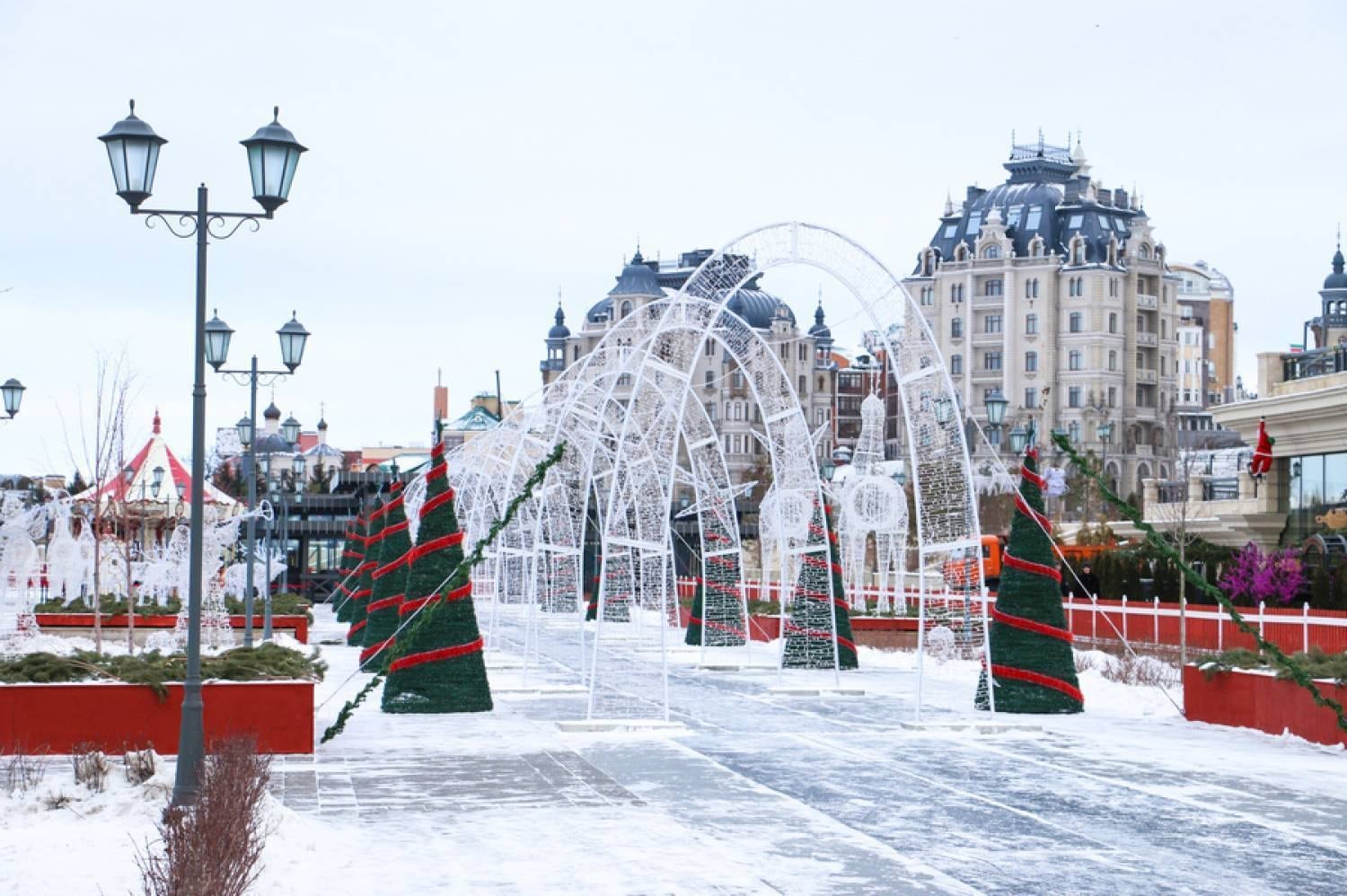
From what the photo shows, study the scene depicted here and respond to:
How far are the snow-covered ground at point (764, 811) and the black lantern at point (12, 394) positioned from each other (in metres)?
9.16

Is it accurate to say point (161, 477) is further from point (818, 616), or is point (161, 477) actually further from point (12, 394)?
point (818, 616)

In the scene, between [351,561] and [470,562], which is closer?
[470,562]

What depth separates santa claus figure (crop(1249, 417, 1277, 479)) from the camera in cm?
4475

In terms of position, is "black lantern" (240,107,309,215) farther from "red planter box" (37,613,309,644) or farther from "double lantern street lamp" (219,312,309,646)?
"red planter box" (37,613,309,644)

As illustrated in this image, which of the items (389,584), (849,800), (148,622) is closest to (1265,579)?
(389,584)

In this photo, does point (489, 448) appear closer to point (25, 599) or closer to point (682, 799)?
point (25, 599)

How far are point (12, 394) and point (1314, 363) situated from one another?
29452 millimetres

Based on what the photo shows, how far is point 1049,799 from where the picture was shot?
601 inches

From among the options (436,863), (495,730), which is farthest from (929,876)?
(495,730)

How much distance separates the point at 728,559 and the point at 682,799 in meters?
19.7

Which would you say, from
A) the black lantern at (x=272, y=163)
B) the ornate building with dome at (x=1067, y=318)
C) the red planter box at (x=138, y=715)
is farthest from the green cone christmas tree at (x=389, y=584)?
the ornate building with dome at (x=1067, y=318)

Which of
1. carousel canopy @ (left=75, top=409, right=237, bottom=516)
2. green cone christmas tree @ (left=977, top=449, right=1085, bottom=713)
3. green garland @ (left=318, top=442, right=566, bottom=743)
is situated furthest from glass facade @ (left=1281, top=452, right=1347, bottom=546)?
carousel canopy @ (left=75, top=409, right=237, bottom=516)

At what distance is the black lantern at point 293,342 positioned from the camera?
24.5 meters

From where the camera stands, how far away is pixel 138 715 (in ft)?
57.2
